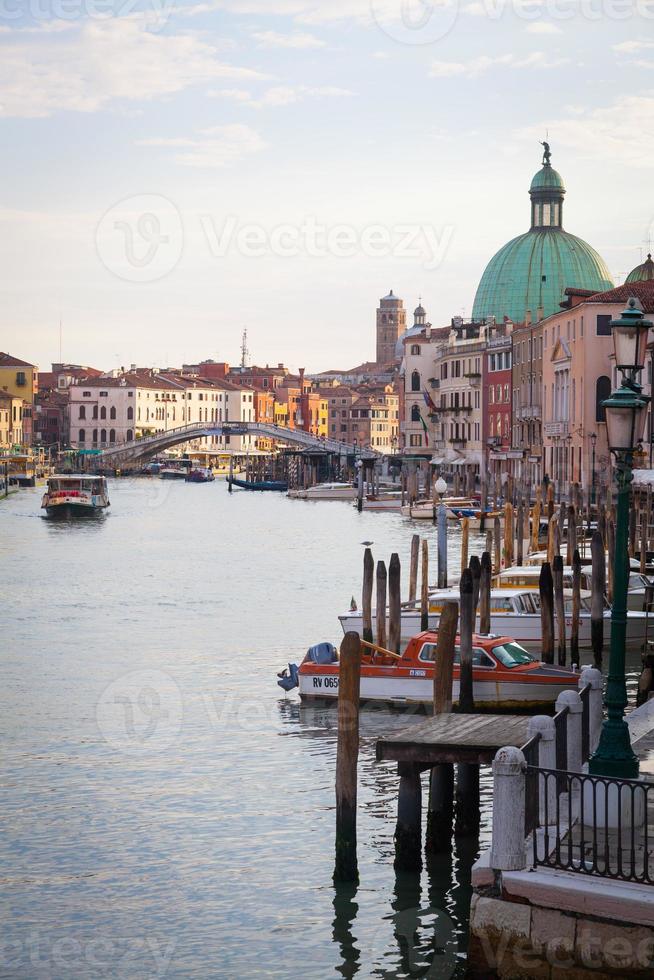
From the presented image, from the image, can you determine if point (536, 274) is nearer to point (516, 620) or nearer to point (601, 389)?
point (601, 389)

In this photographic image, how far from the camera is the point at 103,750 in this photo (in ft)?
45.5

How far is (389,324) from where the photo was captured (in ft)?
484

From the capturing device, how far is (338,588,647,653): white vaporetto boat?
18219mm

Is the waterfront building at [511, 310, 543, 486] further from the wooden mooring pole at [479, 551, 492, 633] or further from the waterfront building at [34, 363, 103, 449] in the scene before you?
the waterfront building at [34, 363, 103, 449]

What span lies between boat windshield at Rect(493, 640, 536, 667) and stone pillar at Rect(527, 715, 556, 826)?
22.4 ft

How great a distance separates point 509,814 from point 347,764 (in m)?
2.42

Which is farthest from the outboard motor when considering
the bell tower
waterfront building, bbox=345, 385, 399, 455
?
the bell tower

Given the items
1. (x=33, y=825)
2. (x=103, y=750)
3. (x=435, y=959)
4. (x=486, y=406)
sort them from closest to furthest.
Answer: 1. (x=435, y=959)
2. (x=33, y=825)
3. (x=103, y=750)
4. (x=486, y=406)

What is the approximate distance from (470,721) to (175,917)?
7.73 feet

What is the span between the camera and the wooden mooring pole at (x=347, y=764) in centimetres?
959

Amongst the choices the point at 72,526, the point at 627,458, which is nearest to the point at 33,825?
the point at 627,458

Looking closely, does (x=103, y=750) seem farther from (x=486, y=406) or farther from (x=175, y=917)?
(x=486, y=406)

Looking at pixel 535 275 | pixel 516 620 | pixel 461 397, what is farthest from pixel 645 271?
pixel 516 620

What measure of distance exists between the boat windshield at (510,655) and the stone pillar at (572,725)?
6.14 metres
